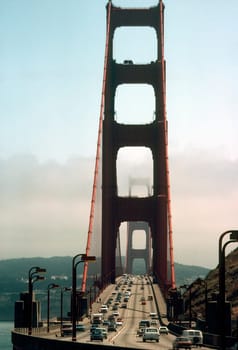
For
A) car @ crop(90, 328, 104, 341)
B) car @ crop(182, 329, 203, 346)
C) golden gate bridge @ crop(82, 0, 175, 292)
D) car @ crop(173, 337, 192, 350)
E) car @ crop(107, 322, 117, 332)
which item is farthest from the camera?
golden gate bridge @ crop(82, 0, 175, 292)

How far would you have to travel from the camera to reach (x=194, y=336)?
52.5 meters

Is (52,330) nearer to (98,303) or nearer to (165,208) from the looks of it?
(98,303)

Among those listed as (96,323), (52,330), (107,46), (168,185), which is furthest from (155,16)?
(52,330)

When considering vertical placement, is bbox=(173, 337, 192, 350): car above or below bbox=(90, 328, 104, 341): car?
above

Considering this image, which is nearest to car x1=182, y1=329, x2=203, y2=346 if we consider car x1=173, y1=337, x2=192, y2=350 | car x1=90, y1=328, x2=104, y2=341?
car x1=173, y1=337, x2=192, y2=350

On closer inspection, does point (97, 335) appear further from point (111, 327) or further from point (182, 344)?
point (111, 327)

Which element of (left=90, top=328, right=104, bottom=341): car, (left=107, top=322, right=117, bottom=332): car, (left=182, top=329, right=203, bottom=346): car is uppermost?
(left=182, top=329, right=203, bottom=346): car

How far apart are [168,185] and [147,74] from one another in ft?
46.4

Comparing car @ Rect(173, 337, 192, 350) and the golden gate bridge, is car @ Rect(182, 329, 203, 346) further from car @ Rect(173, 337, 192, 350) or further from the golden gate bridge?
the golden gate bridge

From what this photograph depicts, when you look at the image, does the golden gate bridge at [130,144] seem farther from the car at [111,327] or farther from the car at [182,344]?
the car at [182,344]

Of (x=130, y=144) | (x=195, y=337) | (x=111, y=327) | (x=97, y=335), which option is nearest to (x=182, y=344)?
(x=195, y=337)

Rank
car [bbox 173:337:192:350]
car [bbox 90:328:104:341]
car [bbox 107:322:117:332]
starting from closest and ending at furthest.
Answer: car [bbox 173:337:192:350], car [bbox 90:328:104:341], car [bbox 107:322:117:332]

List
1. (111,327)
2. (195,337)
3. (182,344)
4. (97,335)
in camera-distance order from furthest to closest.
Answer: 1. (111,327)
2. (97,335)
3. (195,337)
4. (182,344)

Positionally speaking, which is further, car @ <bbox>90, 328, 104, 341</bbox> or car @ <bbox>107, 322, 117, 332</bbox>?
car @ <bbox>107, 322, 117, 332</bbox>
